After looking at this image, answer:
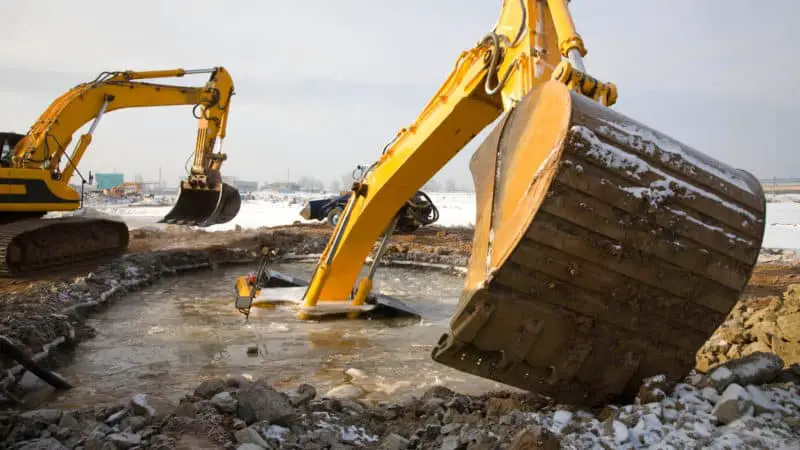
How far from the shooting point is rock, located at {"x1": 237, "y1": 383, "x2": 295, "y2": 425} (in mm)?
2900

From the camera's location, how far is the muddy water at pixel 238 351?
447cm

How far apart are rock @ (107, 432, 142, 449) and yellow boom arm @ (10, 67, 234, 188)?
8.31 meters

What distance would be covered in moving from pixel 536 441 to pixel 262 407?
1441 millimetres

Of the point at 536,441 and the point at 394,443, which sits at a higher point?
the point at 536,441

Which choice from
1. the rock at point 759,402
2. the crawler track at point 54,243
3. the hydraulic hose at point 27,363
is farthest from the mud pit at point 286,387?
the crawler track at point 54,243

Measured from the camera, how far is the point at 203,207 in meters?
12.0

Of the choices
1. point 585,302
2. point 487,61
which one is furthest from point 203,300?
point 585,302

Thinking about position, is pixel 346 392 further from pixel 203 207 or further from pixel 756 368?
pixel 203 207

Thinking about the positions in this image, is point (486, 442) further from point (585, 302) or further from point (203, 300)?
point (203, 300)

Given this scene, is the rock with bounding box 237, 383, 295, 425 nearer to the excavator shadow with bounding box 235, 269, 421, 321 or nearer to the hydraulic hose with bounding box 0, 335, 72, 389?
the hydraulic hose with bounding box 0, 335, 72, 389

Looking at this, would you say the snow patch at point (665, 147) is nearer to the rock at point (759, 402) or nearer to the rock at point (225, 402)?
the rock at point (759, 402)

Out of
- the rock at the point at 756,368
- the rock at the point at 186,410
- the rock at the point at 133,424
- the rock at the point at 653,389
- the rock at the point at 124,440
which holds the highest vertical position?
the rock at the point at 756,368

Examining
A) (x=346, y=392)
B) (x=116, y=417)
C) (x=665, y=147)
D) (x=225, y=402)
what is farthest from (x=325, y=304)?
(x=665, y=147)

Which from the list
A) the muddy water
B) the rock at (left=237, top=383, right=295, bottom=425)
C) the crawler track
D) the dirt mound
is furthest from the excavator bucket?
the dirt mound
